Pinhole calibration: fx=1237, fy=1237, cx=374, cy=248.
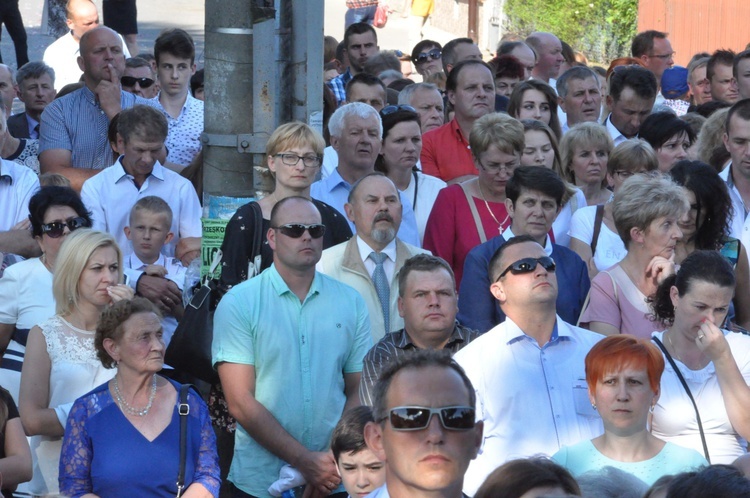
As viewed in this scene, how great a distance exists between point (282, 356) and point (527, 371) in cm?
125

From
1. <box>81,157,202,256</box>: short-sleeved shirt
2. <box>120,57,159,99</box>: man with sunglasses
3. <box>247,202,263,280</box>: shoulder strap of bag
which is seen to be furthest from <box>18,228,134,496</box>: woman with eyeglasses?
<box>120,57,159,99</box>: man with sunglasses

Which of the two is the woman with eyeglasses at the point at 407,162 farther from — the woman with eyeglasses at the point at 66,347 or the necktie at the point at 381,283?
the woman with eyeglasses at the point at 66,347

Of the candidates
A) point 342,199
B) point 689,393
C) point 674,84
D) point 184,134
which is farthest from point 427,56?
point 689,393

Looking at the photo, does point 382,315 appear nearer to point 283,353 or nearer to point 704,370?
point 283,353

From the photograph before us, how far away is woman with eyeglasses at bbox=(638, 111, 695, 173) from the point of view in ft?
27.5

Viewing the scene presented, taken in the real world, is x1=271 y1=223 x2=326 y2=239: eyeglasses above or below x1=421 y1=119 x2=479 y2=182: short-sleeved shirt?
below

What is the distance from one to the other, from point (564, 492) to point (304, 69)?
3474mm

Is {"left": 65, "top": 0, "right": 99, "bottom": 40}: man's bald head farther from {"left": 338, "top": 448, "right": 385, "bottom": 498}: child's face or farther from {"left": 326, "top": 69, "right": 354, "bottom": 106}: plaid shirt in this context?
{"left": 338, "top": 448, "right": 385, "bottom": 498}: child's face

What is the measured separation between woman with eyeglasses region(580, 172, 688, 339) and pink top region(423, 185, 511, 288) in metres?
0.84

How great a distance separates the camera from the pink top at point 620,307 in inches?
251

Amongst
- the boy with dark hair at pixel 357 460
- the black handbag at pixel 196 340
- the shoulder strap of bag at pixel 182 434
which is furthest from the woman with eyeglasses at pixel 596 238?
the shoulder strap of bag at pixel 182 434

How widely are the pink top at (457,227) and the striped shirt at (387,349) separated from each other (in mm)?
1056

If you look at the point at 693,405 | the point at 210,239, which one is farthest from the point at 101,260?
the point at 693,405

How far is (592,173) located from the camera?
8.19 metres
